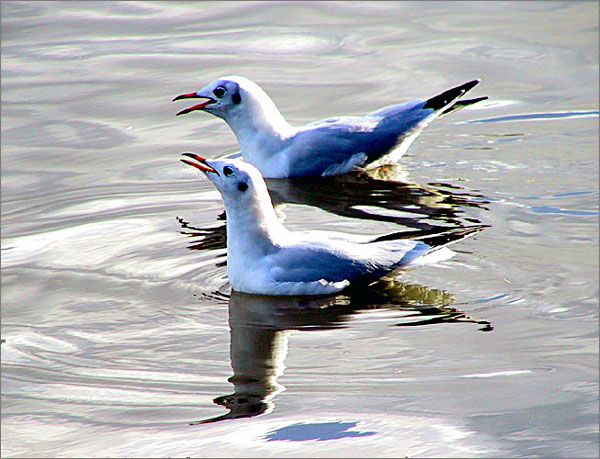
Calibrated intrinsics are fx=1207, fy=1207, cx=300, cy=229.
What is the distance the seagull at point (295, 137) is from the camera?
9.49m

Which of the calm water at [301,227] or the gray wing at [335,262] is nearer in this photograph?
the calm water at [301,227]

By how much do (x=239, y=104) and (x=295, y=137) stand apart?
1.69ft

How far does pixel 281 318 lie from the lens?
6746mm

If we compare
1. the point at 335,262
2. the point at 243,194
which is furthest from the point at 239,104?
the point at 335,262

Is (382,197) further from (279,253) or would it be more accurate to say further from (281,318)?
(281,318)

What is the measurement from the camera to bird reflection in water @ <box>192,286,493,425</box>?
6070 mm

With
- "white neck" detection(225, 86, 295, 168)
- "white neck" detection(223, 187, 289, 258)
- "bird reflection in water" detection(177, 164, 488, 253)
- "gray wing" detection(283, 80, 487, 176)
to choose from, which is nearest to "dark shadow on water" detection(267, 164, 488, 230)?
"bird reflection in water" detection(177, 164, 488, 253)

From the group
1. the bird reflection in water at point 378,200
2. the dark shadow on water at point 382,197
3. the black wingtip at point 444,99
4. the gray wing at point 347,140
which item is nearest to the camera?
the bird reflection in water at point 378,200

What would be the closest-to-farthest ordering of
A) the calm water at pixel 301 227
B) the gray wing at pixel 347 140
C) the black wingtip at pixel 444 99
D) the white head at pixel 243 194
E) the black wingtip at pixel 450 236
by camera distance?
the calm water at pixel 301 227 < the white head at pixel 243 194 < the black wingtip at pixel 450 236 < the gray wing at pixel 347 140 < the black wingtip at pixel 444 99

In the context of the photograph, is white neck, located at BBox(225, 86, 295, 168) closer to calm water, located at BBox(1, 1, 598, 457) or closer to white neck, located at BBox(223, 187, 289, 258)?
calm water, located at BBox(1, 1, 598, 457)

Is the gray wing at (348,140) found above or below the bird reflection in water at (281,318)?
above

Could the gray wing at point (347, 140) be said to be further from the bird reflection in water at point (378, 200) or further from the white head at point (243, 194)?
the white head at point (243, 194)

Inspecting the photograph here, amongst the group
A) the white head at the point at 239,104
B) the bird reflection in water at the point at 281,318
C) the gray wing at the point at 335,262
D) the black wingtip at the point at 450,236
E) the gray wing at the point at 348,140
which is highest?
the white head at the point at 239,104

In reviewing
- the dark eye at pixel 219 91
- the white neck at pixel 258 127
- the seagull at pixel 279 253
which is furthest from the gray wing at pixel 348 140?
the seagull at pixel 279 253
